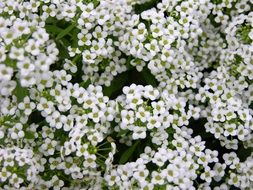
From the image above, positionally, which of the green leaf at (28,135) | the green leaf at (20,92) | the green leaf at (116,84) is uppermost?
the green leaf at (20,92)

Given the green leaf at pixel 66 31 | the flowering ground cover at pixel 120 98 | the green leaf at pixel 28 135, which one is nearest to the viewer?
the flowering ground cover at pixel 120 98

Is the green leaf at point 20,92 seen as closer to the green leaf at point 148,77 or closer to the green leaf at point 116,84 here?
the green leaf at point 116,84

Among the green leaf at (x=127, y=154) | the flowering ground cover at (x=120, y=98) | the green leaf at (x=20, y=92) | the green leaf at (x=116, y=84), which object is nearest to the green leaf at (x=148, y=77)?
the flowering ground cover at (x=120, y=98)

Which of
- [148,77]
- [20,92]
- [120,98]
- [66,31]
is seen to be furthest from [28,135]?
[148,77]

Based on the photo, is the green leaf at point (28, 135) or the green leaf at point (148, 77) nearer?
the green leaf at point (28, 135)

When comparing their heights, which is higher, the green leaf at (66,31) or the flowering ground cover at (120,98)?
the green leaf at (66,31)

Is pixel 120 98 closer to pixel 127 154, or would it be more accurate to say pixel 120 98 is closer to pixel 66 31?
pixel 127 154

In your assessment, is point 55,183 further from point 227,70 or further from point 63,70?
point 227,70

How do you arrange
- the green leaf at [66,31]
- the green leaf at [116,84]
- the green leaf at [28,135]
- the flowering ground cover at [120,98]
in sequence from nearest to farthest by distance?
1. the flowering ground cover at [120,98]
2. the green leaf at [28,135]
3. the green leaf at [66,31]
4. the green leaf at [116,84]
